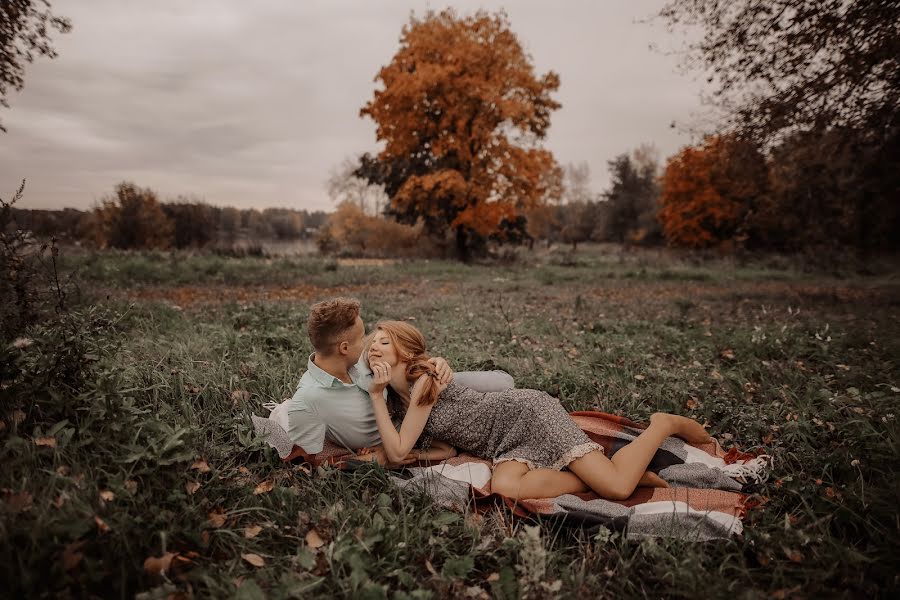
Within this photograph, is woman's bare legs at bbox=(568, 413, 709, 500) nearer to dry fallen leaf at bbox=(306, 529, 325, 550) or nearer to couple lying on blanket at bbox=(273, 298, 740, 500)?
couple lying on blanket at bbox=(273, 298, 740, 500)

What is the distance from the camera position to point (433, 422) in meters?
3.04

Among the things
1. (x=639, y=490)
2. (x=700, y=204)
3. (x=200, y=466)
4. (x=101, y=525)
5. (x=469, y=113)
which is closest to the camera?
(x=101, y=525)

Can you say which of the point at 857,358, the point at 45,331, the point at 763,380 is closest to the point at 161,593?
the point at 45,331

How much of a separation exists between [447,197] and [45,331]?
1757 centimetres

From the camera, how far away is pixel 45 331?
2838 mm

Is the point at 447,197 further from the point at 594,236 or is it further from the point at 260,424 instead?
the point at 594,236

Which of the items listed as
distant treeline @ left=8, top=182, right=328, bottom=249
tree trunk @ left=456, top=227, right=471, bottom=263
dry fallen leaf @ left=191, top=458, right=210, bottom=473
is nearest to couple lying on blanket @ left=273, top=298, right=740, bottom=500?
dry fallen leaf @ left=191, top=458, right=210, bottom=473

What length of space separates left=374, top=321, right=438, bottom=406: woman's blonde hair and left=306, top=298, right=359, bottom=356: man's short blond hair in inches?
7.8

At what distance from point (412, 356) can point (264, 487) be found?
1.12 metres

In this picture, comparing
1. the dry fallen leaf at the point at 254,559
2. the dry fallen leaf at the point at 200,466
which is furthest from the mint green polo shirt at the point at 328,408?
the dry fallen leaf at the point at 254,559

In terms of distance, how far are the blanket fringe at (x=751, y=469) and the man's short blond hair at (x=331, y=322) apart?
2.55 meters

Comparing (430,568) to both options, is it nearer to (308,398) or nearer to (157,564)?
(157,564)

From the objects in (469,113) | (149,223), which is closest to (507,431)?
(469,113)

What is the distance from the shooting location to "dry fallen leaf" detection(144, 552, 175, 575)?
1790 mm
